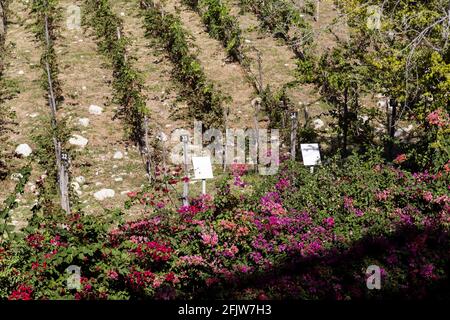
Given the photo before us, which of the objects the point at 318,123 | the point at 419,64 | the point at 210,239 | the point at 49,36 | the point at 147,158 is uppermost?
the point at 419,64

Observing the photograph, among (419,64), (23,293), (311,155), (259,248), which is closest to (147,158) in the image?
(311,155)

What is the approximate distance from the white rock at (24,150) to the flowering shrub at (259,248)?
20.6 feet

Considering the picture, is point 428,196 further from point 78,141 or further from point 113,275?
point 78,141

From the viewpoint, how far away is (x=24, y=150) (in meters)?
12.9

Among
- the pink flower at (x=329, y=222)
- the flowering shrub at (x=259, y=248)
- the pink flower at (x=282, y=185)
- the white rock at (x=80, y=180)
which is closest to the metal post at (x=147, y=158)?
the white rock at (x=80, y=180)

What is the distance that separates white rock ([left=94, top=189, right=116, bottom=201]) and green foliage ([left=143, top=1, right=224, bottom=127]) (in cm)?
399

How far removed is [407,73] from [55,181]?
8.39 m

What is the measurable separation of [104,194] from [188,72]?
635 cm

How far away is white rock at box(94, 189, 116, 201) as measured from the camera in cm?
1123

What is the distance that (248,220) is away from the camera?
7.32m

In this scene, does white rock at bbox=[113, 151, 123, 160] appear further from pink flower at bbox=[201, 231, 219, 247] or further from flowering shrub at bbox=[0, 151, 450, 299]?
pink flower at bbox=[201, 231, 219, 247]

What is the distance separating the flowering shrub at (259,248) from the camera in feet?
18.2

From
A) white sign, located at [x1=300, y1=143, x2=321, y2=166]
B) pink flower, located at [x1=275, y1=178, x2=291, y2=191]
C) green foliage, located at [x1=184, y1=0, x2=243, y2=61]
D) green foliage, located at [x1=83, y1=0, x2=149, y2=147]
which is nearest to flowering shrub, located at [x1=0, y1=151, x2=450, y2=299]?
pink flower, located at [x1=275, y1=178, x2=291, y2=191]
